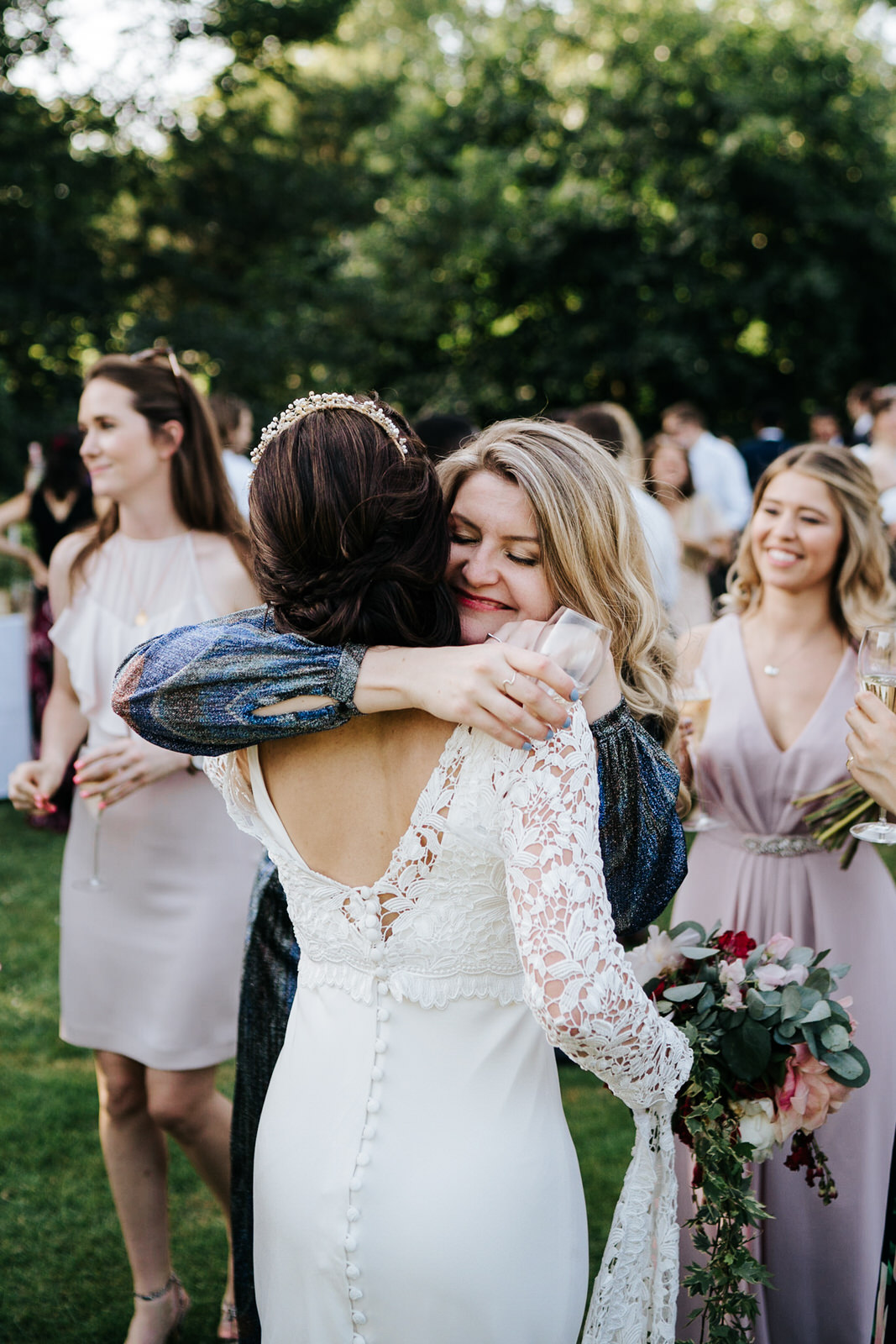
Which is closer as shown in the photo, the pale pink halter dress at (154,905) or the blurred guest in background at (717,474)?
the pale pink halter dress at (154,905)

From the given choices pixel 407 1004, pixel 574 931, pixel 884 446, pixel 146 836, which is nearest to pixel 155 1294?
pixel 146 836

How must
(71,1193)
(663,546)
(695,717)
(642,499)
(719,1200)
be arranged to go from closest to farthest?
(719,1200) < (695,717) < (71,1193) < (663,546) < (642,499)

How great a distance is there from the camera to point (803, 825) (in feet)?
10.7

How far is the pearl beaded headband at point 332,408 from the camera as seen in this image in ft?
6.07

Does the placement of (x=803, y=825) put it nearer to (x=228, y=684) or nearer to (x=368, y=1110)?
(x=368, y=1110)

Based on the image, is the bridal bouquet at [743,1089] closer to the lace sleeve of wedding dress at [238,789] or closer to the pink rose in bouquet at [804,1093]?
the pink rose in bouquet at [804,1093]

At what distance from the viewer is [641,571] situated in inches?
95.0

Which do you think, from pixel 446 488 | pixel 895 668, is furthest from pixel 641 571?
pixel 895 668

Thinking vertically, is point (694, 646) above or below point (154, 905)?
above

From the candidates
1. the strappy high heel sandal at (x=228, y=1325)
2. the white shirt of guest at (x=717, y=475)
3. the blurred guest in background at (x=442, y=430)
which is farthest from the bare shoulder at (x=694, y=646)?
the white shirt of guest at (x=717, y=475)

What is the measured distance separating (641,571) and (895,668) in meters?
0.60

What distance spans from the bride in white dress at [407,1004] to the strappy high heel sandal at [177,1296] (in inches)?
55.9

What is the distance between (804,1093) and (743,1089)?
109 mm

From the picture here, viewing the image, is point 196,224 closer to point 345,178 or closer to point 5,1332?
point 345,178
